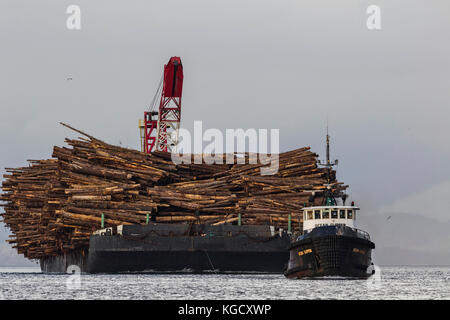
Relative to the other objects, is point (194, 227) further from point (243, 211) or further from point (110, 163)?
point (110, 163)

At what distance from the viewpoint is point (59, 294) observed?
3966cm

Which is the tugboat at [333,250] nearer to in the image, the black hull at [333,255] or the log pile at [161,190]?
the black hull at [333,255]

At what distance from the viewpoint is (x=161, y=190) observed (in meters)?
63.4

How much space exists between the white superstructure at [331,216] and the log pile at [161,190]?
32.9 ft

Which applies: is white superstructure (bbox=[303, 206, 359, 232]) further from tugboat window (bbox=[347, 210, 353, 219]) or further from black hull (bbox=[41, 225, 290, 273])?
black hull (bbox=[41, 225, 290, 273])

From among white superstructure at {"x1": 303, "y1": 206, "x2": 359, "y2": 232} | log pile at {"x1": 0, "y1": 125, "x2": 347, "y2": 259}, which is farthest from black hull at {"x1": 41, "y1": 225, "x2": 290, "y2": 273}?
white superstructure at {"x1": 303, "y1": 206, "x2": 359, "y2": 232}

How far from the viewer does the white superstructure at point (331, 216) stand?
48.7 meters

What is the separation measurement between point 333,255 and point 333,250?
361 mm

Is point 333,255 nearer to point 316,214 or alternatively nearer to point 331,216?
point 331,216

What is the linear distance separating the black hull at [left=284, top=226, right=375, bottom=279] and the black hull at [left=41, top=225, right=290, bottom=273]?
1114 centimetres

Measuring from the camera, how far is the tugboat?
148 ft

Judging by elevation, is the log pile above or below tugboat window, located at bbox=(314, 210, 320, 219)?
above

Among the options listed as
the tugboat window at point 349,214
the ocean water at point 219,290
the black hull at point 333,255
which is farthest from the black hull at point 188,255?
the black hull at point 333,255
